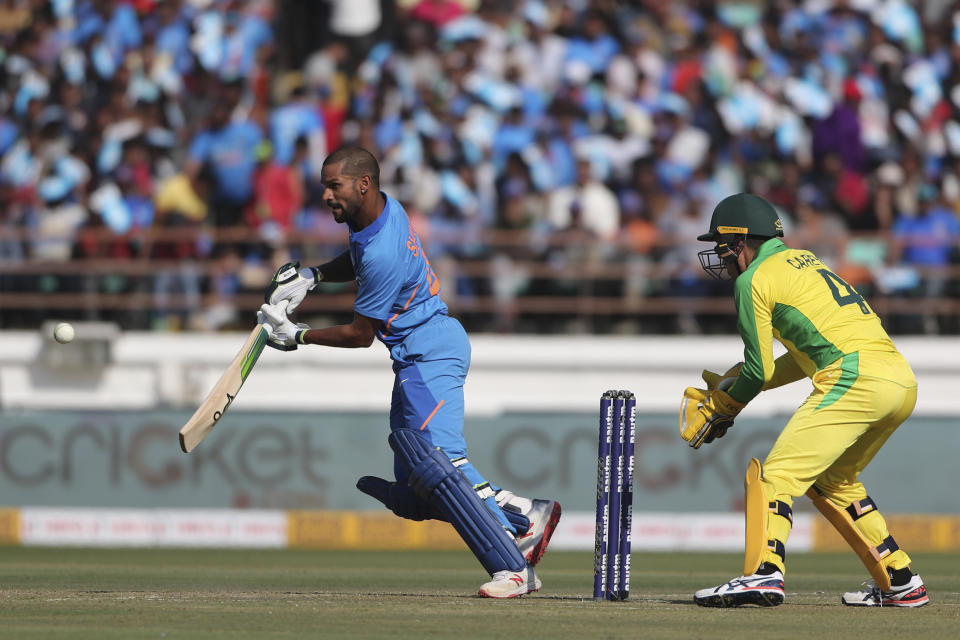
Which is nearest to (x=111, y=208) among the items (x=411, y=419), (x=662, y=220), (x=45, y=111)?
(x=45, y=111)

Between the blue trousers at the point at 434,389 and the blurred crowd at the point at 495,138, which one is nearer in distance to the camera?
the blue trousers at the point at 434,389

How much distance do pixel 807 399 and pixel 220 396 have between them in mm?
2741

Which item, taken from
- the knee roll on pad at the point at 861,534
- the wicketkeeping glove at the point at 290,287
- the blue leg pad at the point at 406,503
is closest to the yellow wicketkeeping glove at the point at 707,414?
the knee roll on pad at the point at 861,534

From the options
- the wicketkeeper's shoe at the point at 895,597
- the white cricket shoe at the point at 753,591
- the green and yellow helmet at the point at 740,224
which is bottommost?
the wicketkeeper's shoe at the point at 895,597

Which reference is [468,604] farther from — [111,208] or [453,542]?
[111,208]

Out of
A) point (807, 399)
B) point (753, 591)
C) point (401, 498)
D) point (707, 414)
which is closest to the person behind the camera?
point (753, 591)

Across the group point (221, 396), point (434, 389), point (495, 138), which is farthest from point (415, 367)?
point (495, 138)

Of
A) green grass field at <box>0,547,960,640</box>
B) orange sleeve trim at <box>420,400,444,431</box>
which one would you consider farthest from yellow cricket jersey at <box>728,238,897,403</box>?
orange sleeve trim at <box>420,400,444,431</box>

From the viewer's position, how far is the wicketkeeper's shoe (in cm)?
718

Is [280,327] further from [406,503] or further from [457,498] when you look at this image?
[457,498]

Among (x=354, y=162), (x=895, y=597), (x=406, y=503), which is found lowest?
(x=895, y=597)

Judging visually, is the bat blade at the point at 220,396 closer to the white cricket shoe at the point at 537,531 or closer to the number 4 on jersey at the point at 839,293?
the white cricket shoe at the point at 537,531

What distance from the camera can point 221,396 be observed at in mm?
7406

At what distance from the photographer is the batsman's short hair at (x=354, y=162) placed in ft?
23.7
